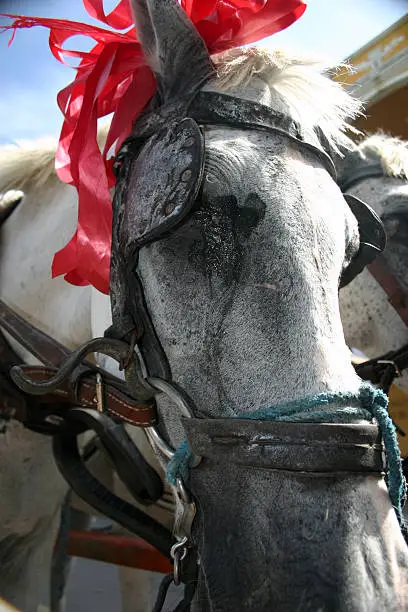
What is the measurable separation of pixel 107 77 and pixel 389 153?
1.15m

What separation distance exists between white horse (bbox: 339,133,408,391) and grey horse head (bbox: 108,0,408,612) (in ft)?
2.87

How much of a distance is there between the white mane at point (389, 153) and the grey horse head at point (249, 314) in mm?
935

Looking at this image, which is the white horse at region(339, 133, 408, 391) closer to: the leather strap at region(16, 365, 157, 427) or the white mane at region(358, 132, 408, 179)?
the white mane at region(358, 132, 408, 179)

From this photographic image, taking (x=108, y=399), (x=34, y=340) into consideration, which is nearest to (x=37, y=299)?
(x=34, y=340)

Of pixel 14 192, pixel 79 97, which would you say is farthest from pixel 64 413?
pixel 79 97

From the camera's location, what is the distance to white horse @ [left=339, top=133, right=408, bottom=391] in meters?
1.92

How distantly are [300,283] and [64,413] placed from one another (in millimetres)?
954

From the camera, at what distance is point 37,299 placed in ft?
5.35

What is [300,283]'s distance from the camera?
0.88 metres

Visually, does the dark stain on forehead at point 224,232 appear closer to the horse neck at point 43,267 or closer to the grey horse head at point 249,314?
the grey horse head at point 249,314

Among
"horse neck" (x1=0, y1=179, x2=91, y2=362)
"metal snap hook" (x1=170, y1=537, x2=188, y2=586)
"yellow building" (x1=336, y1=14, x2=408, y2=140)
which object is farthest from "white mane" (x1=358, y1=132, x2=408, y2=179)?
"metal snap hook" (x1=170, y1=537, x2=188, y2=586)

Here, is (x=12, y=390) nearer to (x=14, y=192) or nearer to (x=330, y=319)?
(x=14, y=192)

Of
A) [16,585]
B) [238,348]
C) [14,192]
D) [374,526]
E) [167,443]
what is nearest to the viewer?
[374,526]

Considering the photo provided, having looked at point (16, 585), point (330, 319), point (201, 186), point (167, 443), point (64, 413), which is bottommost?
point (16, 585)
